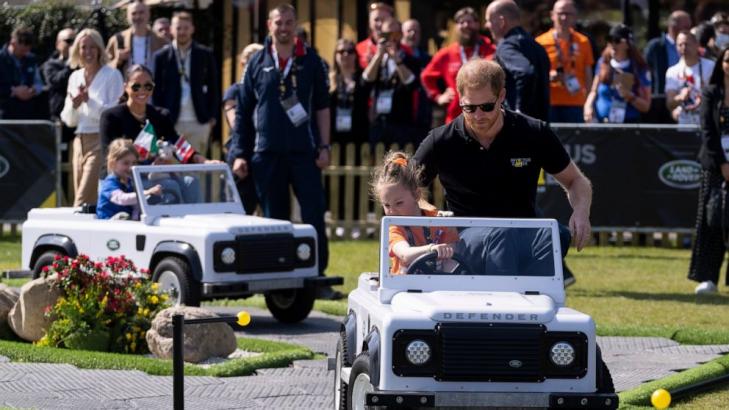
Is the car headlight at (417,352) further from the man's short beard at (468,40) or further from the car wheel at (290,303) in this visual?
the man's short beard at (468,40)

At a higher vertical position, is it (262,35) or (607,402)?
(262,35)

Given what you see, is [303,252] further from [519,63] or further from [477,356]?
[477,356]

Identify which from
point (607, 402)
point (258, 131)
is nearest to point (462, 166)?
point (607, 402)

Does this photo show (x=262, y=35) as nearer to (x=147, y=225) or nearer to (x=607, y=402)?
(x=147, y=225)

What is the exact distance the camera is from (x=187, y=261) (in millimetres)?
12062

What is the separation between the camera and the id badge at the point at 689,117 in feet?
59.4

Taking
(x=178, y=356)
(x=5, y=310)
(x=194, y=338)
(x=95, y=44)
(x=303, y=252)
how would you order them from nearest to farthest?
(x=178, y=356), (x=194, y=338), (x=5, y=310), (x=303, y=252), (x=95, y=44)

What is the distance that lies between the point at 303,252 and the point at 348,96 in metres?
7.00

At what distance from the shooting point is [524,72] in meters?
13.4

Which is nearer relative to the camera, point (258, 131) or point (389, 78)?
point (258, 131)

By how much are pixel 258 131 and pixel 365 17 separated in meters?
8.60

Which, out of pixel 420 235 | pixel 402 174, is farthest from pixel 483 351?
pixel 402 174

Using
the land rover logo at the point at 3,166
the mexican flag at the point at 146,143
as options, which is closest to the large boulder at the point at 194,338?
the mexican flag at the point at 146,143

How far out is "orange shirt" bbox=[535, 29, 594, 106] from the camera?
17.3 metres
